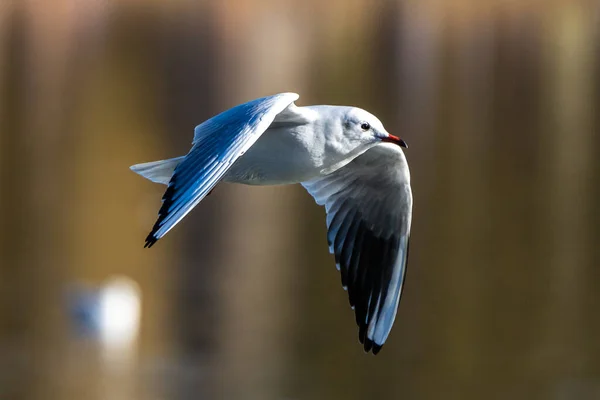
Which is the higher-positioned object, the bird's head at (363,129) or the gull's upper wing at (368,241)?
the bird's head at (363,129)

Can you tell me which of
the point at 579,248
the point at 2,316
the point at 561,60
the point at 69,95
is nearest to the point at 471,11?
the point at 561,60

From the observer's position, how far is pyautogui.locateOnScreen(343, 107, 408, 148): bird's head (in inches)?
124

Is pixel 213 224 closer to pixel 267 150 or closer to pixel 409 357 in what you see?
pixel 409 357

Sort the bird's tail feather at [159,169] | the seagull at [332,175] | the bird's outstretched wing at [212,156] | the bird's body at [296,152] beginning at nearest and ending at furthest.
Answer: the bird's outstretched wing at [212,156], the seagull at [332,175], the bird's body at [296,152], the bird's tail feather at [159,169]

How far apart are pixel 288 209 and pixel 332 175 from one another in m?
6.32

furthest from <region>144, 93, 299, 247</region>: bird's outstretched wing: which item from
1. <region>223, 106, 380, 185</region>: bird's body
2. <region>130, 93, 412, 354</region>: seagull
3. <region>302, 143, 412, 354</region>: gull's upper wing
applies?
<region>302, 143, 412, 354</region>: gull's upper wing

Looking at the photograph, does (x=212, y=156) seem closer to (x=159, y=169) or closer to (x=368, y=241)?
(x=159, y=169)

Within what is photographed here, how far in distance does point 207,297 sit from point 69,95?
139 inches

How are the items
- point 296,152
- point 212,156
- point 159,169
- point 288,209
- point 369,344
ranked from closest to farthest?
1. point 212,156
2. point 296,152
3. point 159,169
4. point 369,344
5. point 288,209

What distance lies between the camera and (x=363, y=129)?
317cm

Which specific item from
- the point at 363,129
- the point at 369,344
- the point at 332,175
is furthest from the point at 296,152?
the point at 369,344

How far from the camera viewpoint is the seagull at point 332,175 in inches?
113

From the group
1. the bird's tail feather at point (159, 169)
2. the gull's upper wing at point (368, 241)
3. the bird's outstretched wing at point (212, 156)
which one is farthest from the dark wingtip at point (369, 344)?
the bird's outstretched wing at point (212, 156)

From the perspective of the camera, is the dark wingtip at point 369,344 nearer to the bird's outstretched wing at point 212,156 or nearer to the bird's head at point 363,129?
the bird's head at point 363,129
